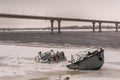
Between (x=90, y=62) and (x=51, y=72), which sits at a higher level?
(x=90, y=62)

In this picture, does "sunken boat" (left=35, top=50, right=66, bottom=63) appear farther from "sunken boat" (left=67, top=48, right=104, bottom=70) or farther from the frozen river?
"sunken boat" (left=67, top=48, right=104, bottom=70)

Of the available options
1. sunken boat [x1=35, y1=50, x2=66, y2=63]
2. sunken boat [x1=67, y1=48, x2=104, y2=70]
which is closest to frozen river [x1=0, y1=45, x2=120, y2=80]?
sunken boat [x1=67, y1=48, x2=104, y2=70]

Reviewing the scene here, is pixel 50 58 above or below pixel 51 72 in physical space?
above

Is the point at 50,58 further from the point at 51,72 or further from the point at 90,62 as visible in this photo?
the point at 51,72

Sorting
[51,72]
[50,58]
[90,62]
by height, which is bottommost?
[51,72]

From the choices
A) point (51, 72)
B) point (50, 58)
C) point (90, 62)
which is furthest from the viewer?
point (50, 58)

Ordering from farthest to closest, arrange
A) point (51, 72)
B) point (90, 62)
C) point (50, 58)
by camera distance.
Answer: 1. point (50, 58)
2. point (90, 62)
3. point (51, 72)

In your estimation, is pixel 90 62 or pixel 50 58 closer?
pixel 90 62

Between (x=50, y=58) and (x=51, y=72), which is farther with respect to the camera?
(x=50, y=58)

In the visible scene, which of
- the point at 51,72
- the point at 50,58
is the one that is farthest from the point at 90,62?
the point at 50,58

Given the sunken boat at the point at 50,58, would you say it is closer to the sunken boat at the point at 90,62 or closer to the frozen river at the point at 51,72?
the frozen river at the point at 51,72

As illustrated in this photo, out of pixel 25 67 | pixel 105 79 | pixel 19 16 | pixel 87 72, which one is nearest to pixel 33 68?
pixel 25 67

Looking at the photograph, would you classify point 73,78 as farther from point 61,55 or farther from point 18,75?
point 61,55

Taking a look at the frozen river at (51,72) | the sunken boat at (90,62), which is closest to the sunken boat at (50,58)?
the frozen river at (51,72)
